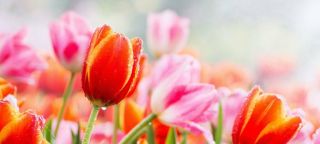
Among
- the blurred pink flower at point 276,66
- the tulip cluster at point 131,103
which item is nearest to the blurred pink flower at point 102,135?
the tulip cluster at point 131,103

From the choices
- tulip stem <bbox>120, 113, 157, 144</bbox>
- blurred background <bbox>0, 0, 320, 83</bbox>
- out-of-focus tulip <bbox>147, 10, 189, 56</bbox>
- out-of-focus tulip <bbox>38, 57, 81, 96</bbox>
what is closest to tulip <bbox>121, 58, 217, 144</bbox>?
tulip stem <bbox>120, 113, 157, 144</bbox>

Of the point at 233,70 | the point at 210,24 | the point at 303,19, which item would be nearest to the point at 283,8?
the point at 303,19

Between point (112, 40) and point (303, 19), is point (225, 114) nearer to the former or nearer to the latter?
point (112, 40)

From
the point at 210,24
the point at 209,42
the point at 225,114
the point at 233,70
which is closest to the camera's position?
the point at 225,114

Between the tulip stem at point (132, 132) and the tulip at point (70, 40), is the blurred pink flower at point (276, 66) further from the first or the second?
the tulip stem at point (132, 132)

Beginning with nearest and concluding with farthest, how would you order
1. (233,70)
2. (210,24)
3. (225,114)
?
(225,114) → (233,70) → (210,24)

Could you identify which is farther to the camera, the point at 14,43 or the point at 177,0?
the point at 177,0
